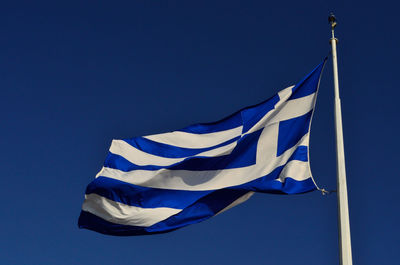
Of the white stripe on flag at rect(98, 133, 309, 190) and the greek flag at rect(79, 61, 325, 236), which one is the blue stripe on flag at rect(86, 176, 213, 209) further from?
the white stripe on flag at rect(98, 133, 309, 190)

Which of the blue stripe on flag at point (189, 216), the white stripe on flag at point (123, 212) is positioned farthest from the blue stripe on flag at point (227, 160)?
the white stripe on flag at point (123, 212)

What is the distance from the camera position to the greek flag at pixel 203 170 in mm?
14219

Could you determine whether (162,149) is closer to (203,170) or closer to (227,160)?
(203,170)

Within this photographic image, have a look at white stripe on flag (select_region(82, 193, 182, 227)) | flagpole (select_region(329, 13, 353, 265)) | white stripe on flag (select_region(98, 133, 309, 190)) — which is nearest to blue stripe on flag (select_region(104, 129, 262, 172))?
white stripe on flag (select_region(98, 133, 309, 190))

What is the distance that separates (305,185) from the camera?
1289 cm

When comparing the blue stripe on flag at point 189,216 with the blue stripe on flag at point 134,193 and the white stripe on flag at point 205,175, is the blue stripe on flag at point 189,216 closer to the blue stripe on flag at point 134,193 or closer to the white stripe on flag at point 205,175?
the white stripe on flag at point 205,175

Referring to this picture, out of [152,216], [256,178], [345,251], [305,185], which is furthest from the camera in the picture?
[152,216]

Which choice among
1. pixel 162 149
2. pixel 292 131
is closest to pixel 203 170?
pixel 162 149

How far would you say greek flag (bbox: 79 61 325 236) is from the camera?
560 inches

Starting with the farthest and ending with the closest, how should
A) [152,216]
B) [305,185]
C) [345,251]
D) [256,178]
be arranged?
[152,216] → [256,178] → [305,185] → [345,251]

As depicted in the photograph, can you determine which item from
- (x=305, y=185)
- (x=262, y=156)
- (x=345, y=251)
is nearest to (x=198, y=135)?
(x=262, y=156)

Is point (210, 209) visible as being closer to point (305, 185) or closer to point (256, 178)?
point (256, 178)

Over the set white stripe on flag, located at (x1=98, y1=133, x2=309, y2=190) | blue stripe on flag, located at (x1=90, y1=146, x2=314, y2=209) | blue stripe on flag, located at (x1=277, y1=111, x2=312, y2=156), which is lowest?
blue stripe on flag, located at (x1=90, y1=146, x2=314, y2=209)

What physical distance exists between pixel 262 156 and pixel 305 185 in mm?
1717
